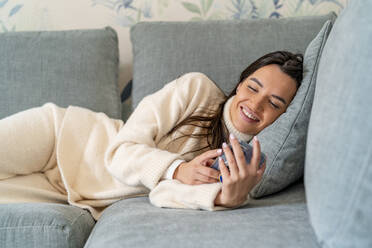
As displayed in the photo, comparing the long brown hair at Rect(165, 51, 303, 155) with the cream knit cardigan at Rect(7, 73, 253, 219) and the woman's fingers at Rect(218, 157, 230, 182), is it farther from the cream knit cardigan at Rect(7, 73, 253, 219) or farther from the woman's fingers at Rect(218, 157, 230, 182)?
the woman's fingers at Rect(218, 157, 230, 182)

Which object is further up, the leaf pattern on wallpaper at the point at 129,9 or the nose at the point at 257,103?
the leaf pattern on wallpaper at the point at 129,9

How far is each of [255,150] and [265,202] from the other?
0.21 metres

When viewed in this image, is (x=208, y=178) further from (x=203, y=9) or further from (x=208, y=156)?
(x=203, y=9)

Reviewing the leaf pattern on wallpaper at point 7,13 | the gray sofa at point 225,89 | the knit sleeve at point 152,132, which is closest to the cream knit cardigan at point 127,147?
the knit sleeve at point 152,132

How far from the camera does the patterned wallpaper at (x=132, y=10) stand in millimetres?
1846

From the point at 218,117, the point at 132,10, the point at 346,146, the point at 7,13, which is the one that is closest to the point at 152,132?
the point at 218,117

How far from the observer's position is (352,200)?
2.16 ft

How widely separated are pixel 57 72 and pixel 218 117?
0.70m

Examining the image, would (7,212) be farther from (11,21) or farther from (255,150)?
(11,21)

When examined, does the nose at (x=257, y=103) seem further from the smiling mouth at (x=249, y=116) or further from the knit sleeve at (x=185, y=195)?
the knit sleeve at (x=185, y=195)

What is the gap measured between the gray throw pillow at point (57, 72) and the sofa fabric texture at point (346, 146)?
3.34ft

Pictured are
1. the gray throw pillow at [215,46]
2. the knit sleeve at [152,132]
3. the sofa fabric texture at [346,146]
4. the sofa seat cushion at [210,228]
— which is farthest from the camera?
the gray throw pillow at [215,46]

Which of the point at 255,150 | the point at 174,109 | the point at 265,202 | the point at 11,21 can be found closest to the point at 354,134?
the point at 255,150

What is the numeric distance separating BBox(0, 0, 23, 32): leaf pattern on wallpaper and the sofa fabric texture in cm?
159
